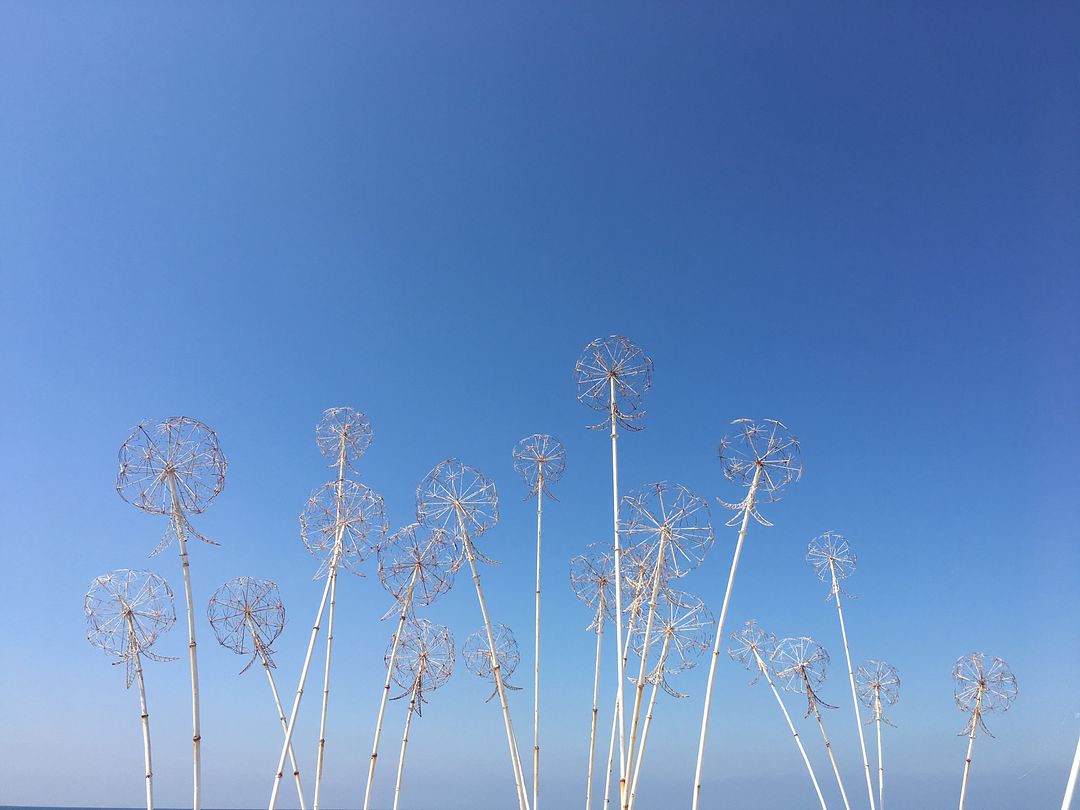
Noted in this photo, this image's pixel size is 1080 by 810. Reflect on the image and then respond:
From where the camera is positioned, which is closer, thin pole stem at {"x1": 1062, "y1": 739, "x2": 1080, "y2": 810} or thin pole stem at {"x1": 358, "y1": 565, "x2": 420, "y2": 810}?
thin pole stem at {"x1": 1062, "y1": 739, "x2": 1080, "y2": 810}

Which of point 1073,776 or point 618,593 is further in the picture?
point 618,593

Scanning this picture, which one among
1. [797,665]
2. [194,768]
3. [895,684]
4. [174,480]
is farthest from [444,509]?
[895,684]

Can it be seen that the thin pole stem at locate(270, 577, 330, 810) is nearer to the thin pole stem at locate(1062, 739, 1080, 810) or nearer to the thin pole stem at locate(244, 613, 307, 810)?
the thin pole stem at locate(244, 613, 307, 810)

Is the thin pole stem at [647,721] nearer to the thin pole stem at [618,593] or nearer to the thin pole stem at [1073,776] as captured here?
the thin pole stem at [618,593]

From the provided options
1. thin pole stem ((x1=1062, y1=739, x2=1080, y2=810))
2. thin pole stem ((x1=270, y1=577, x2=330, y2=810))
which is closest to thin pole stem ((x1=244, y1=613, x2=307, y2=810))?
thin pole stem ((x1=270, y1=577, x2=330, y2=810))

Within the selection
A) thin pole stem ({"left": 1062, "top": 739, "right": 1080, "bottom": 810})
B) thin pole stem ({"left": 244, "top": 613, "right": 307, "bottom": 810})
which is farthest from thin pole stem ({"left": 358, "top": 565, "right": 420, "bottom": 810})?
thin pole stem ({"left": 1062, "top": 739, "right": 1080, "bottom": 810})

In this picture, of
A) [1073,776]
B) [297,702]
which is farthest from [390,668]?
[1073,776]

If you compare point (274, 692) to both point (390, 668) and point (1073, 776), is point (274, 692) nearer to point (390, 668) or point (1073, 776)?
point (390, 668)

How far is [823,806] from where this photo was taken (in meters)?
18.2

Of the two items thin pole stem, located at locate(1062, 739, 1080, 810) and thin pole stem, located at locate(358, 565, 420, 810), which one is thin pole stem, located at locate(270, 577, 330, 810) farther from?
thin pole stem, located at locate(1062, 739, 1080, 810)

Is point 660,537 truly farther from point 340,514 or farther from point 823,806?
point 823,806

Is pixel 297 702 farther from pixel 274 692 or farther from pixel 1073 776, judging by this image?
pixel 1073 776

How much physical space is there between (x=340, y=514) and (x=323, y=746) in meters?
4.27

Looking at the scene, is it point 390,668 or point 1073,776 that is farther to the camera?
point 390,668
